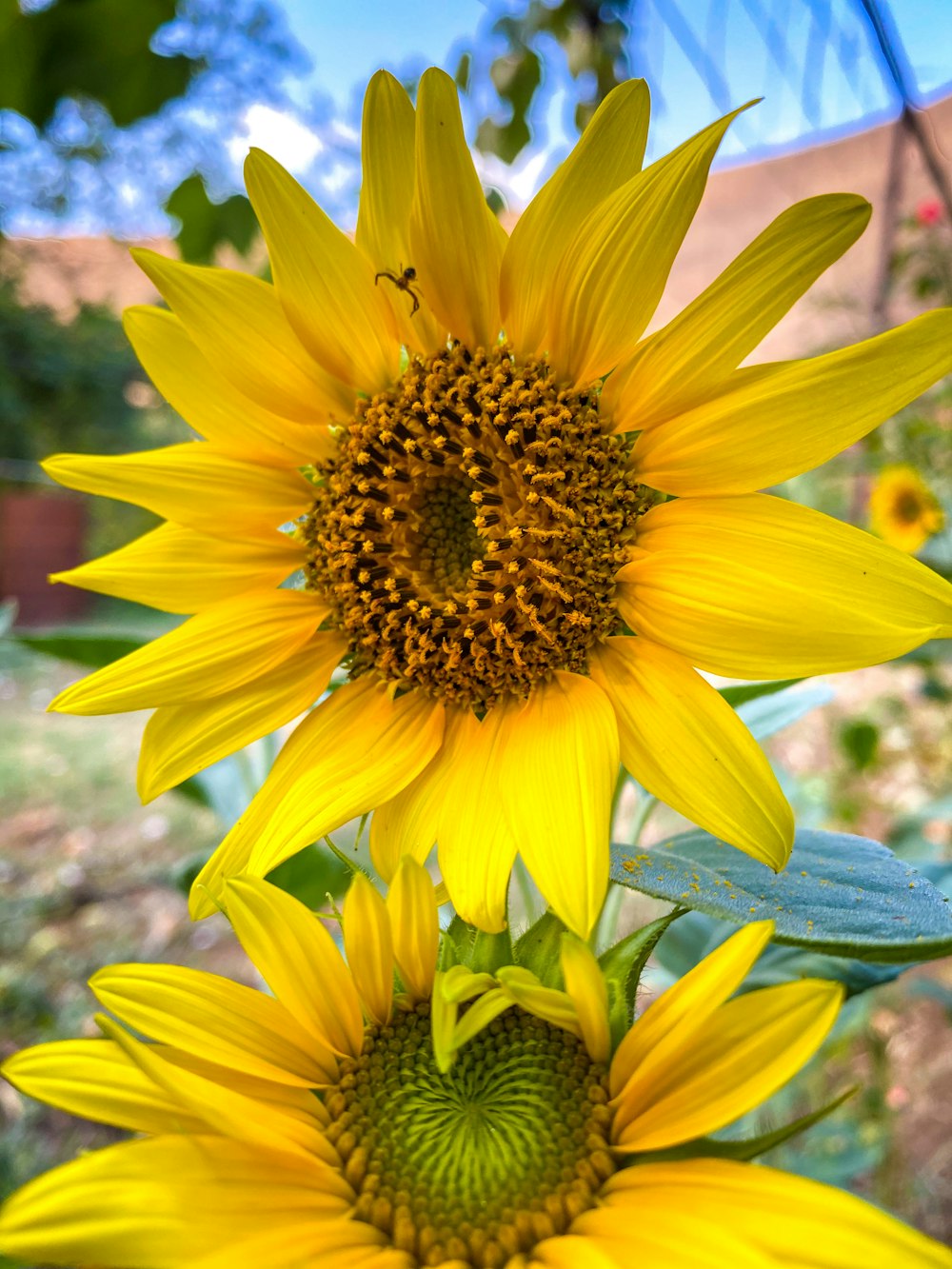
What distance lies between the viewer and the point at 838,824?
6.80 feet

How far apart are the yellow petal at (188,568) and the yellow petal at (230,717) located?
0.18 feet

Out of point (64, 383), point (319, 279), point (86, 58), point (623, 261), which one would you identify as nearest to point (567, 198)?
point (623, 261)

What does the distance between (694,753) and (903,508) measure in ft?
4.62

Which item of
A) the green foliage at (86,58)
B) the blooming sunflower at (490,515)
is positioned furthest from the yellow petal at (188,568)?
the green foliage at (86,58)

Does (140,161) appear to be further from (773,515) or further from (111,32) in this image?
(773,515)

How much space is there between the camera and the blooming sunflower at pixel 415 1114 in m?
0.31

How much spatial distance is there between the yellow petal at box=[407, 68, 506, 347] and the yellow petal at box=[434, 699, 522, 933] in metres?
0.23

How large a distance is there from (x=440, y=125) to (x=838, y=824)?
1.90 meters

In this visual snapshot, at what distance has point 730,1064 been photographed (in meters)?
0.35

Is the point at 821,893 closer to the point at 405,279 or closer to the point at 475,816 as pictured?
the point at 475,816

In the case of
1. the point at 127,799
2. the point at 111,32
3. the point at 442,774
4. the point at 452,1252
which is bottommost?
the point at 452,1252

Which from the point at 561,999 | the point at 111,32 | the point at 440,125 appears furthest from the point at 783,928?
the point at 111,32

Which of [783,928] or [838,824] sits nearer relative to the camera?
[783,928]

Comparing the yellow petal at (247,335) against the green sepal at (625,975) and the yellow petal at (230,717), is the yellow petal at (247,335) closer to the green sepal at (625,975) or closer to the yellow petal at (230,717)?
the yellow petal at (230,717)
